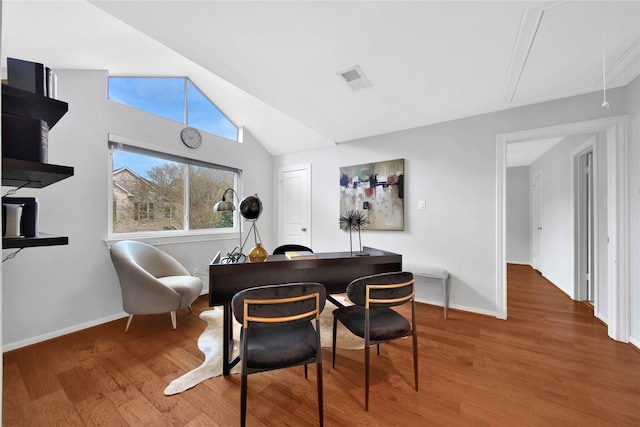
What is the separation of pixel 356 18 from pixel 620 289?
3393mm

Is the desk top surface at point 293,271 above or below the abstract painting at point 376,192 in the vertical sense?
below

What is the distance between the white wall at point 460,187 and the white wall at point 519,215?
392 centimetres

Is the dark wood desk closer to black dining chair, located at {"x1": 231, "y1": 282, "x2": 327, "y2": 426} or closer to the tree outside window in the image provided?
black dining chair, located at {"x1": 231, "y1": 282, "x2": 327, "y2": 426}

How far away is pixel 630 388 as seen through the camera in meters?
1.78

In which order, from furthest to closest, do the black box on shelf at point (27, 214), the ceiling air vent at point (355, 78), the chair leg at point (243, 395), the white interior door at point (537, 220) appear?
the white interior door at point (537, 220)
the ceiling air vent at point (355, 78)
the chair leg at point (243, 395)
the black box on shelf at point (27, 214)

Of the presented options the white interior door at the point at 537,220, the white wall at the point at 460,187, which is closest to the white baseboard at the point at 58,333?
the white wall at the point at 460,187

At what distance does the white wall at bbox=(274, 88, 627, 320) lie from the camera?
9.09 ft

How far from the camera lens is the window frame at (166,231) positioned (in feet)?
9.50

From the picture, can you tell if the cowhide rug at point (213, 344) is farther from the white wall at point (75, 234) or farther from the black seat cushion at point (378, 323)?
the white wall at point (75, 234)

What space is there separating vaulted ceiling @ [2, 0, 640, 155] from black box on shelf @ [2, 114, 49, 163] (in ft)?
3.15

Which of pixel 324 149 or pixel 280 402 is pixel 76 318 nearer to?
pixel 280 402

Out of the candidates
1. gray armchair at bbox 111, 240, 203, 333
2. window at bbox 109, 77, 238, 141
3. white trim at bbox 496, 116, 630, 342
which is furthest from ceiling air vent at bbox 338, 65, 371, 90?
gray armchair at bbox 111, 240, 203, 333

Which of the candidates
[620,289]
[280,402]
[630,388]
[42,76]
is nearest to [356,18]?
[42,76]

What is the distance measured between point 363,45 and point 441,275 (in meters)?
2.58
